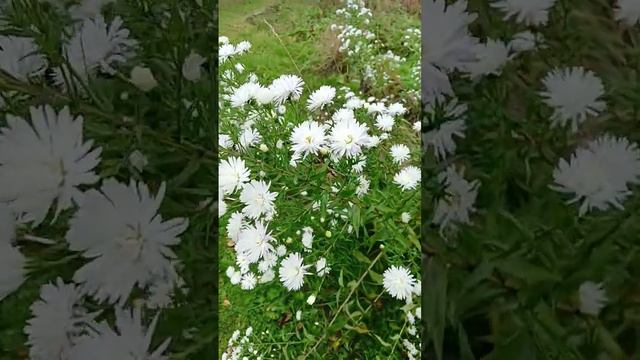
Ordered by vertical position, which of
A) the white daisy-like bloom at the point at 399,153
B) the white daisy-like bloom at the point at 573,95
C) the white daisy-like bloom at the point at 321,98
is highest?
the white daisy-like bloom at the point at 321,98

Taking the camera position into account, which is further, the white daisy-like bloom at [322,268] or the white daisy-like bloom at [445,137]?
the white daisy-like bloom at [322,268]

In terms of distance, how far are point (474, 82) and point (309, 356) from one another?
484 millimetres

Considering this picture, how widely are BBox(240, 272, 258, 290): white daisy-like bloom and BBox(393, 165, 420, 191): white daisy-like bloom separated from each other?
257 mm

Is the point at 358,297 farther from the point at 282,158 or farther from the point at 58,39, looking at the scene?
the point at 58,39

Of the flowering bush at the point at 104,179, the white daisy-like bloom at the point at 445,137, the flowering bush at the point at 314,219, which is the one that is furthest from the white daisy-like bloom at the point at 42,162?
the flowering bush at the point at 314,219

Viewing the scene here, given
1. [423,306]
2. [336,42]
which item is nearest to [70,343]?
[423,306]

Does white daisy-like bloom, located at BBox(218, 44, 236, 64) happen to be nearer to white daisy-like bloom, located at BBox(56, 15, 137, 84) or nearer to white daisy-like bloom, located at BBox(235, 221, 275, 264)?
white daisy-like bloom, located at BBox(235, 221, 275, 264)

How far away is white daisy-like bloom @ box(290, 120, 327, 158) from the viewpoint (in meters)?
1.00

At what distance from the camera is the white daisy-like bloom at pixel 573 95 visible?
0.66 metres

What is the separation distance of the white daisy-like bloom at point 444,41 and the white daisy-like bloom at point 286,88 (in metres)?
0.33

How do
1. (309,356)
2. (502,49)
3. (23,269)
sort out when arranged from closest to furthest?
(23,269)
(502,49)
(309,356)

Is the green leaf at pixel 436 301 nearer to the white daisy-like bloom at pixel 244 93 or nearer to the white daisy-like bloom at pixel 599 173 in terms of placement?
the white daisy-like bloom at pixel 599 173

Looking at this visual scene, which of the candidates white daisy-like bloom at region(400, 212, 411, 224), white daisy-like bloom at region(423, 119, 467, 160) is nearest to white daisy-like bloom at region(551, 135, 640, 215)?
white daisy-like bloom at region(423, 119, 467, 160)

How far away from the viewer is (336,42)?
3.38 feet
